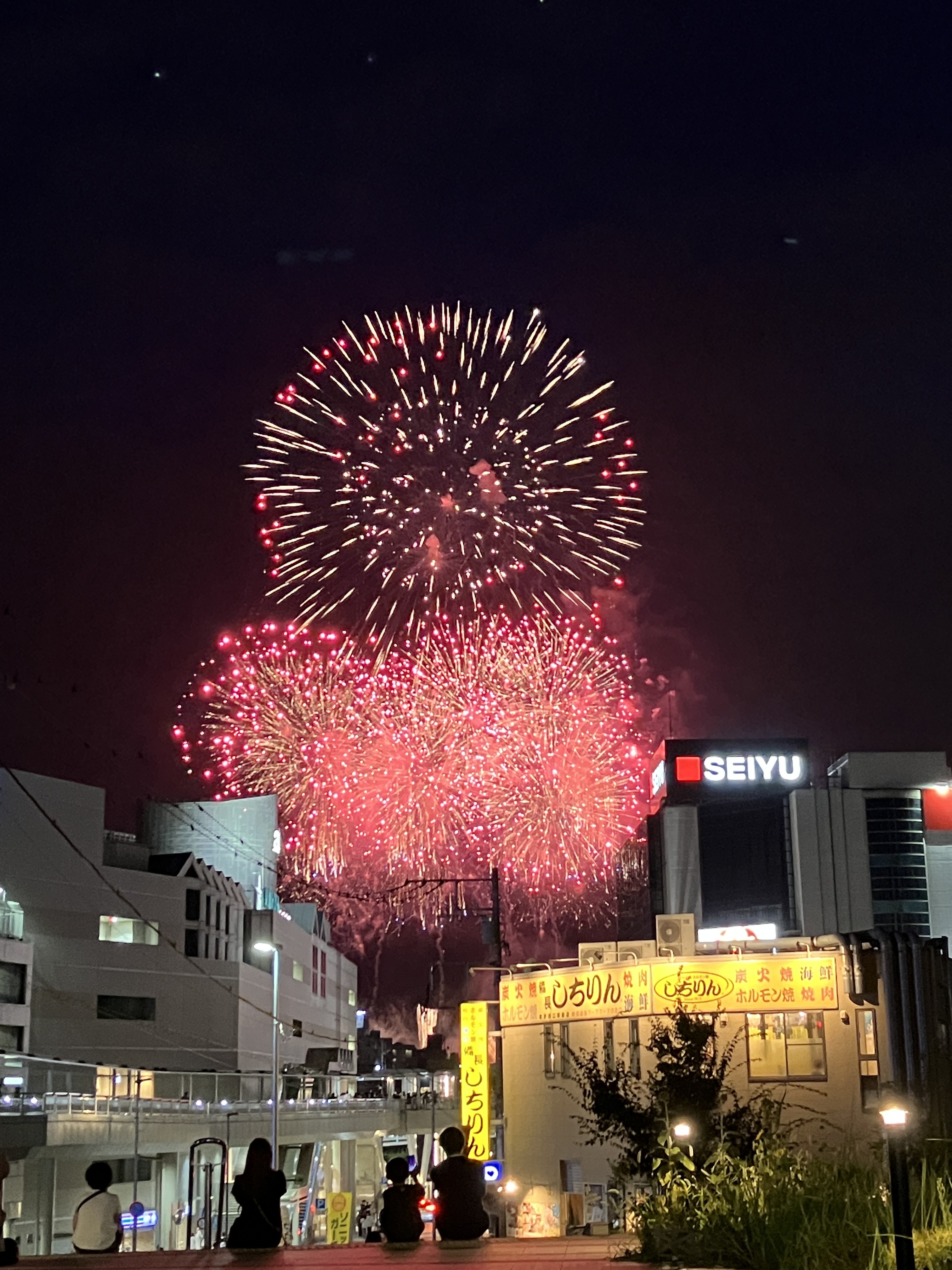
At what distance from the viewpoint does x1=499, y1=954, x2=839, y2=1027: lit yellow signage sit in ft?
129

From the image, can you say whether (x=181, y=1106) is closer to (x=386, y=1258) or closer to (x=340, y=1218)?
(x=340, y=1218)

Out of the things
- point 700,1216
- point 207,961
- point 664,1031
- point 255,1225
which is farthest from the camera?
point 207,961

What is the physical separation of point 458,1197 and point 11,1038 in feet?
179

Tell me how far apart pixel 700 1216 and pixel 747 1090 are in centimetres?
2781

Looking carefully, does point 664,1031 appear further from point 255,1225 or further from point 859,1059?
point 859,1059

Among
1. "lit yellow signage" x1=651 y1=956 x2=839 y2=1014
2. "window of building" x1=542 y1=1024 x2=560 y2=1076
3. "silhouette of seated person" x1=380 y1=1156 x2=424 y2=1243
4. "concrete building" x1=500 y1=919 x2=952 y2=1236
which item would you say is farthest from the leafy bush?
"window of building" x1=542 y1=1024 x2=560 y2=1076

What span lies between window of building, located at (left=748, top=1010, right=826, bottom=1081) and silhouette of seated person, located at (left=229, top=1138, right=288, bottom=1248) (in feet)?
87.5

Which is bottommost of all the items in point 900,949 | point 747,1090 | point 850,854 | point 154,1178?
point 154,1178

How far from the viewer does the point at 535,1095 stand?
43.8 m

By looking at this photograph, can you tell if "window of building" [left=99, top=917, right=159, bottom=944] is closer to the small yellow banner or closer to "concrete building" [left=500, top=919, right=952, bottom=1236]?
"concrete building" [left=500, top=919, right=952, bottom=1236]

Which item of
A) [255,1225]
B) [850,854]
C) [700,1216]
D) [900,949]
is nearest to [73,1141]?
[900,949]

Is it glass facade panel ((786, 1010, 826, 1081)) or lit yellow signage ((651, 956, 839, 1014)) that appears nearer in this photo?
glass facade panel ((786, 1010, 826, 1081))

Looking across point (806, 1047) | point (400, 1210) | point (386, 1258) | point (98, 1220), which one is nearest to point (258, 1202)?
point (400, 1210)

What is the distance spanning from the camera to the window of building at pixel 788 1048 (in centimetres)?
3906
